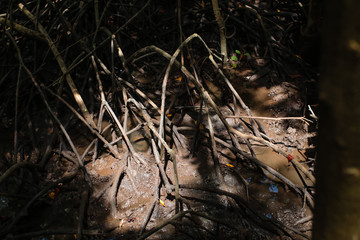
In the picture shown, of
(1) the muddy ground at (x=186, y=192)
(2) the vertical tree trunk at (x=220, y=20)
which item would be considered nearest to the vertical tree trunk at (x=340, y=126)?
(1) the muddy ground at (x=186, y=192)

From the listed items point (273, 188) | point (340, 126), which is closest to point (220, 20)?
point (273, 188)

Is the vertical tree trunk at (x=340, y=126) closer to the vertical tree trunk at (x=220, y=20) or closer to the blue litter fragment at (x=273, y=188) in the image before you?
the blue litter fragment at (x=273, y=188)

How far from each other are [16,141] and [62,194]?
0.91 m

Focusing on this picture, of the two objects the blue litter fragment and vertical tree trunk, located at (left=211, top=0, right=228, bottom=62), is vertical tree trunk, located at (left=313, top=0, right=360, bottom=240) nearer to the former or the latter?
the blue litter fragment

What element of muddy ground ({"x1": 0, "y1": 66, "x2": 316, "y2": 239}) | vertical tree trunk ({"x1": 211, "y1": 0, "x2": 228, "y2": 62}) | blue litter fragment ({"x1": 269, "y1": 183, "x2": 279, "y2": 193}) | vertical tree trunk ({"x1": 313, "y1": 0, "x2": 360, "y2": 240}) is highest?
→ vertical tree trunk ({"x1": 313, "y1": 0, "x2": 360, "y2": 240})

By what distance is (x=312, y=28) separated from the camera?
2738mm

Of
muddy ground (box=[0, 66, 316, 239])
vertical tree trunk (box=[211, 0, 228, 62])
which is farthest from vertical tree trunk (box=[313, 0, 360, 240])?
vertical tree trunk (box=[211, 0, 228, 62])

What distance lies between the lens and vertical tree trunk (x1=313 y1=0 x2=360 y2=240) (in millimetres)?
461

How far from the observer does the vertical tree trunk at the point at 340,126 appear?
0.46 metres

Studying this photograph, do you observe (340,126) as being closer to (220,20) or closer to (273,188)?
(273,188)

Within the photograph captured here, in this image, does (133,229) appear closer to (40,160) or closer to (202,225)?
(202,225)

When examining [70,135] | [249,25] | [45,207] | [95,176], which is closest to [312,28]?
[249,25]

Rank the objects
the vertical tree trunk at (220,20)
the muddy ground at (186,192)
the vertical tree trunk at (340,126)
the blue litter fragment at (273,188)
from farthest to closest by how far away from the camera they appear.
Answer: the vertical tree trunk at (220,20) → the blue litter fragment at (273,188) → the muddy ground at (186,192) → the vertical tree trunk at (340,126)

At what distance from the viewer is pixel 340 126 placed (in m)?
0.50
